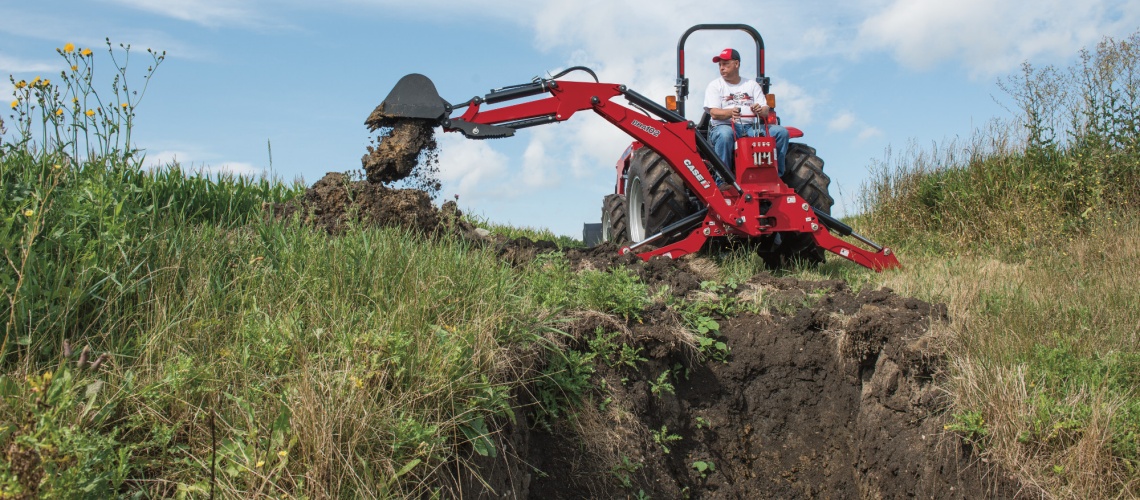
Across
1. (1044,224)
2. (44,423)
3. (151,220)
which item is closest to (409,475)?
(44,423)

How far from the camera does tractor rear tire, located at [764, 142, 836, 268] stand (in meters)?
8.38

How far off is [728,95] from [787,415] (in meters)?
3.89

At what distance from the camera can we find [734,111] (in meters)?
8.20

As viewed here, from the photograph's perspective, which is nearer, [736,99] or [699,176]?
[699,176]

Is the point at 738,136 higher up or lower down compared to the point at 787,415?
higher up

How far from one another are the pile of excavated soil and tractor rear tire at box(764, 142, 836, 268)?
2.45 m

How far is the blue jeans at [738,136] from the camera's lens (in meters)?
8.05

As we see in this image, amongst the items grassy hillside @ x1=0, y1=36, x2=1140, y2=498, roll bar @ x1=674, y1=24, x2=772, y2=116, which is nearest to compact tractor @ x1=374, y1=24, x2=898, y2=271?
roll bar @ x1=674, y1=24, x2=772, y2=116

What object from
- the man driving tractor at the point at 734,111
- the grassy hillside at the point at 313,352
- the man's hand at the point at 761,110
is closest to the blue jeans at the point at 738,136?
the man driving tractor at the point at 734,111

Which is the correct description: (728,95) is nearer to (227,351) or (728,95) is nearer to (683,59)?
(683,59)

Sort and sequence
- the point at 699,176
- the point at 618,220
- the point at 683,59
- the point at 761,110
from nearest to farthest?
the point at 699,176
the point at 761,110
the point at 683,59
the point at 618,220

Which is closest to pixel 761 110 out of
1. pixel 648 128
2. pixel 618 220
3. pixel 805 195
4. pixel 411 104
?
pixel 805 195

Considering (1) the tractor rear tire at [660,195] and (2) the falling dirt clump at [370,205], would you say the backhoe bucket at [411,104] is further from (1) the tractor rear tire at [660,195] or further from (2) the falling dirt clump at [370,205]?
(1) the tractor rear tire at [660,195]

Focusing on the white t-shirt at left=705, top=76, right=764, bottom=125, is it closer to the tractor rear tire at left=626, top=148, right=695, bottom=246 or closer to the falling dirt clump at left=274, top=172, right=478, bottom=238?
the tractor rear tire at left=626, top=148, right=695, bottom=246
